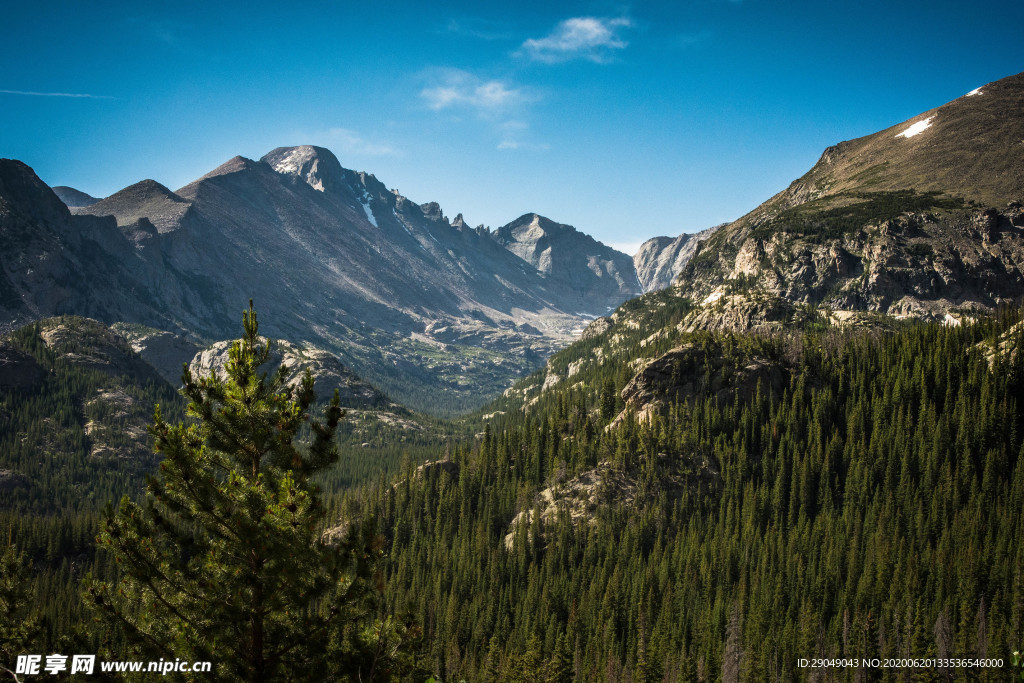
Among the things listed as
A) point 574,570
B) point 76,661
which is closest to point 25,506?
point 574,570

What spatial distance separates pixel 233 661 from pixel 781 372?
157 m

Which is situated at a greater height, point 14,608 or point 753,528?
point 14,608

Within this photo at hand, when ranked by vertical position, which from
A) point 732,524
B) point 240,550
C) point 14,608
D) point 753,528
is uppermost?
point 240,550

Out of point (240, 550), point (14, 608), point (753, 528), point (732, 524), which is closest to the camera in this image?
point (240, 550)

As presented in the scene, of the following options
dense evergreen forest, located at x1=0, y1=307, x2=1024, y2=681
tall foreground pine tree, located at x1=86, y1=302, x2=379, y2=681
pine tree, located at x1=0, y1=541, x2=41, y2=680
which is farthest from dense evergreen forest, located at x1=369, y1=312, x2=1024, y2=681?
tall foreground pine tree, located at x1=86, y1=302, x2=379, y2=681

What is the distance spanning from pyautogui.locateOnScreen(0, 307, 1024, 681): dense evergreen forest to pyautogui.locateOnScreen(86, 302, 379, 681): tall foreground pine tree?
52730 mm

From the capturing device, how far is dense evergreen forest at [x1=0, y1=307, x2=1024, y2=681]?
9556cm

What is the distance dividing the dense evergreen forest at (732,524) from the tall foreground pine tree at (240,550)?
52.7 metres

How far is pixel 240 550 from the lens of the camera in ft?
70.2

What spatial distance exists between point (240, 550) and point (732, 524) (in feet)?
391

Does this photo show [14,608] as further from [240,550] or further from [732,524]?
[732,524]

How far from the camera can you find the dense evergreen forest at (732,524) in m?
95.6

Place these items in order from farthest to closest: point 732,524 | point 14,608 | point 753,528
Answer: point 732,524
point 753,528
point 14,608

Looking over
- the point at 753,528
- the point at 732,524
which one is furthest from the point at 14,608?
the point at 732,524
